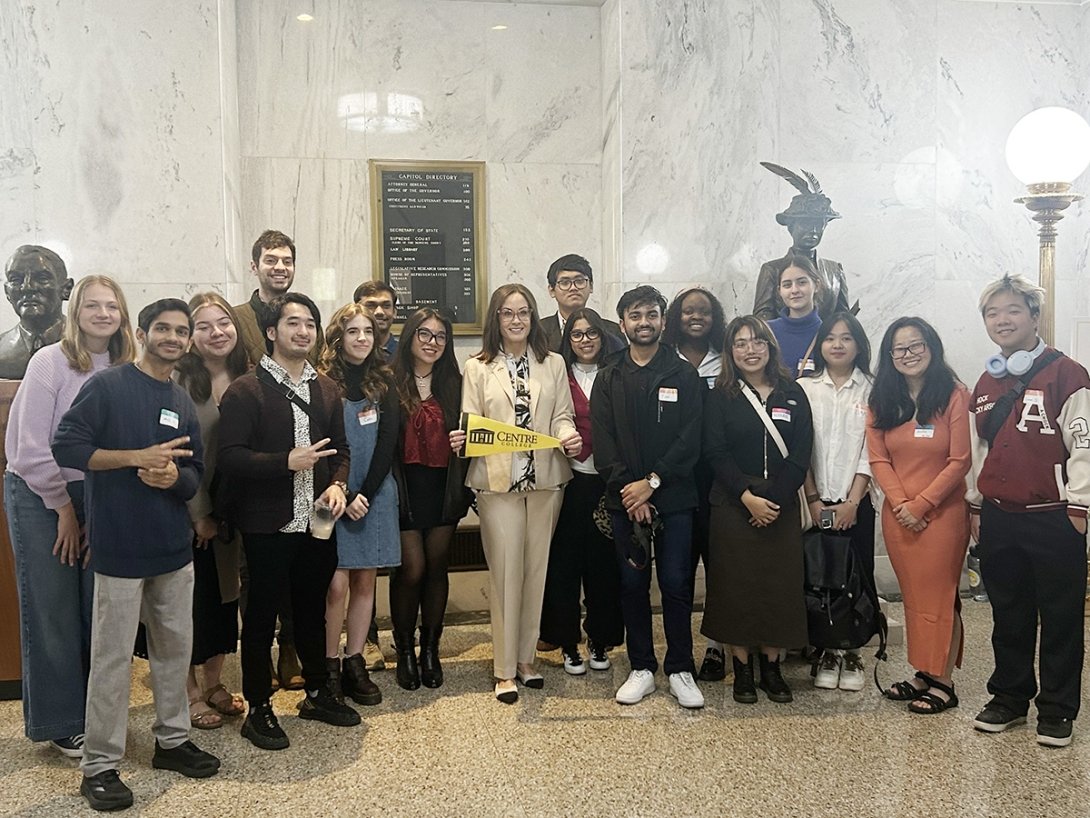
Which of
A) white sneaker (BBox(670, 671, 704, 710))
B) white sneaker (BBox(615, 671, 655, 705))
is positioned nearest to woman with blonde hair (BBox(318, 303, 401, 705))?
white sneaker (BBox(615, 671, 655, 705))

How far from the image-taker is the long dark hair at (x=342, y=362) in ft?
12.2

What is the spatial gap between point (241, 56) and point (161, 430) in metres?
3.35

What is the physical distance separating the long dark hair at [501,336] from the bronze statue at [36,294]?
1742 mm

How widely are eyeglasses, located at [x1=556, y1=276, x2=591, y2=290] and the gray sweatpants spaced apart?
2046 millimetres

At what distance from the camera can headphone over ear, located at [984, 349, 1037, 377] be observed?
3.45 meters

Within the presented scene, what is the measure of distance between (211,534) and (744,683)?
2.25 m

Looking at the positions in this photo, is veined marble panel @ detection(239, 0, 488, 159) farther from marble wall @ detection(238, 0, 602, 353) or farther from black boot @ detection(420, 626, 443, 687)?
black boot @ detection(420, 626, 443, 687)

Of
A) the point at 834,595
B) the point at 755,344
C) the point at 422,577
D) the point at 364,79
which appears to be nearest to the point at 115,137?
the point at 364,79

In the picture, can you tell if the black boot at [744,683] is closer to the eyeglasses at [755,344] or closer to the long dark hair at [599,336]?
the eyeglasses at [755,344]

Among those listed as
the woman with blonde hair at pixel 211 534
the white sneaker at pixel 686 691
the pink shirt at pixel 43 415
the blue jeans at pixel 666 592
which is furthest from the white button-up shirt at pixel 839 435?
the pink shirt at pixel 43 415

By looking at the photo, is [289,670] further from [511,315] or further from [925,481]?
[925,481]

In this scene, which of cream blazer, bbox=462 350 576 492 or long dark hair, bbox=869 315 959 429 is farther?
cream blazer, bbox=462 350 576 492

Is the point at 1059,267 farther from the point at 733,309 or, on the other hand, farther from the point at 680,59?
the point at 680,59

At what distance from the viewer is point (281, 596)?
3.42 m
